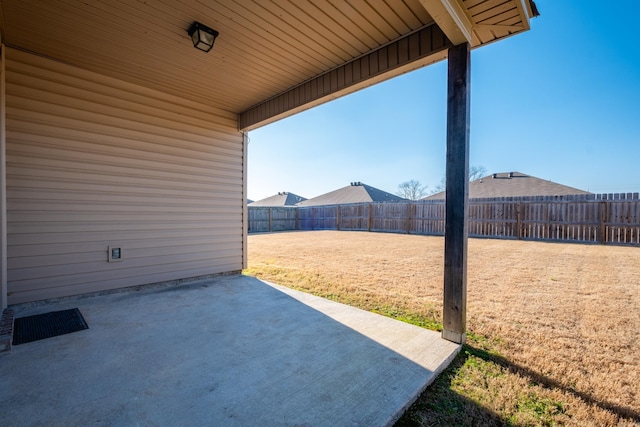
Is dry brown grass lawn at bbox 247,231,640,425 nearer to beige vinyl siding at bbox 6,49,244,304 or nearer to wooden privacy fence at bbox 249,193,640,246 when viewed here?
beige vinyl siding at bbox 6,49,244,304

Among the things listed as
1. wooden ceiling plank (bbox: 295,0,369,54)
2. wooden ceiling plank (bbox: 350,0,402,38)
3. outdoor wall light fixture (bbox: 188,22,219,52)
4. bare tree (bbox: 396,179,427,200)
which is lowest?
outdoor wall light fixture (bbox: 188,22,219,52)

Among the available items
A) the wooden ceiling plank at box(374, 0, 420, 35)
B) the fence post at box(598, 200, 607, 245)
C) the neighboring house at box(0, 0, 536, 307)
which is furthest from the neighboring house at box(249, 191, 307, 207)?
the wooden ceiling plank at box(374, 0, 420, 35)

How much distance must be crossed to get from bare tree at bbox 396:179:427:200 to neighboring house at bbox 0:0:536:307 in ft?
86.2

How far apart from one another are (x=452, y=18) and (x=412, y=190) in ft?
92.0

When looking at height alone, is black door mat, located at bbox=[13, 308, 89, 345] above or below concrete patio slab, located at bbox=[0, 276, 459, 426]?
below

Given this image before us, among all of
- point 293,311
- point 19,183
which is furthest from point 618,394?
point 19,183

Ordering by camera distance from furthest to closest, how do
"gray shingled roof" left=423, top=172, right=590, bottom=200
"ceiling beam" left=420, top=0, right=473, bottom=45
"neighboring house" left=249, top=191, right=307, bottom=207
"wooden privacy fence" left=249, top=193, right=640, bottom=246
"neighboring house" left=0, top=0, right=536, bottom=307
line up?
"neighboring house" left=249, top=191, right=307, bottom=207 → "gray shingled roof" left=423, top=172, right=590, bottom=200 → "wooden privacy fence" left=249, top=193, right=640, bottom=246 → "neighboring house" left=0, top=0, right=536, bottom=307 → "ceiling beam" left=420, top=0, right=473, bottom=45

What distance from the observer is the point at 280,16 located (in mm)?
2227

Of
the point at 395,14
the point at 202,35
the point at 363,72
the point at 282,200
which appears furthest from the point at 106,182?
the point at 282,200

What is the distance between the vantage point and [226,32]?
2.41 metres

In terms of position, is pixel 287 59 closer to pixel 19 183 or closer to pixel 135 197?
pixel 135 197

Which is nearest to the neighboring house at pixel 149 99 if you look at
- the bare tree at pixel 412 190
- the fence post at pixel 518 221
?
the fence post at pixel 518 221

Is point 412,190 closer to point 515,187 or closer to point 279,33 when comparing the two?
point 515,187

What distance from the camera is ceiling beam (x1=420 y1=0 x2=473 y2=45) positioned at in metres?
1.70
